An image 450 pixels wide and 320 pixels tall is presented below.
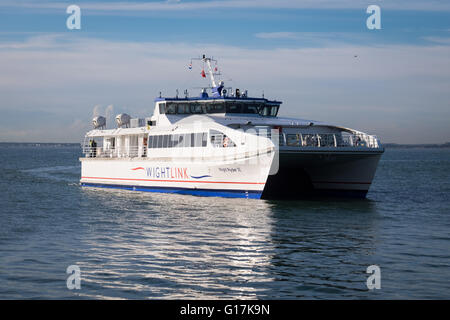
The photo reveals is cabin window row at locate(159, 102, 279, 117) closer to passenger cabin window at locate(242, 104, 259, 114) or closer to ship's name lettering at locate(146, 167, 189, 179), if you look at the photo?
passenger cabin window at locate(242, 104, 259, 114)

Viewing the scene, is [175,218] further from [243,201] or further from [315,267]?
[315,267]

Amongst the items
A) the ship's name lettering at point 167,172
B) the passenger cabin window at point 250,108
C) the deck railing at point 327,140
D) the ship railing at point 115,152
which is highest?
the passenger cabin window at point 250,108

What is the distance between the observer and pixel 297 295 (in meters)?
12.3

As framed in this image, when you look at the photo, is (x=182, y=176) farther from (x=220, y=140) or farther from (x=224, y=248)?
(x=224, y=248)

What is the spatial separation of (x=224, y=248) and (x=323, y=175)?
15068 millimetres

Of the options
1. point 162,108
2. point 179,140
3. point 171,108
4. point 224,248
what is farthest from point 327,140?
point 224,248

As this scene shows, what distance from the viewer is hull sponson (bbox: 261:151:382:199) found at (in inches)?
1105

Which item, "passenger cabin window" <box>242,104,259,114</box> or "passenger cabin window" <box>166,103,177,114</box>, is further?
"passenger cabin window" <box>166,103,177,114</box>

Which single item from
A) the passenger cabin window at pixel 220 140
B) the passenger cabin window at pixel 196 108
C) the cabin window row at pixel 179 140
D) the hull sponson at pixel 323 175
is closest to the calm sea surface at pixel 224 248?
the hull sponson at pixel 323 175

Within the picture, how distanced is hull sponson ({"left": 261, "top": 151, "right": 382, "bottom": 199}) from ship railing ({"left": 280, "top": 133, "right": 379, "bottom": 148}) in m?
0.64

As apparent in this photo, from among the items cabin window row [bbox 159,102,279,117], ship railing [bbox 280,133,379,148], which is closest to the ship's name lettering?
cabin window row [bbox 159,102,279,117]

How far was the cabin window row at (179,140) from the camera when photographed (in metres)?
29.0

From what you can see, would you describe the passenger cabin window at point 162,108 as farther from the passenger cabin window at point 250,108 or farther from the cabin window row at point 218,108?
the passenger cabin window at point 250,108
